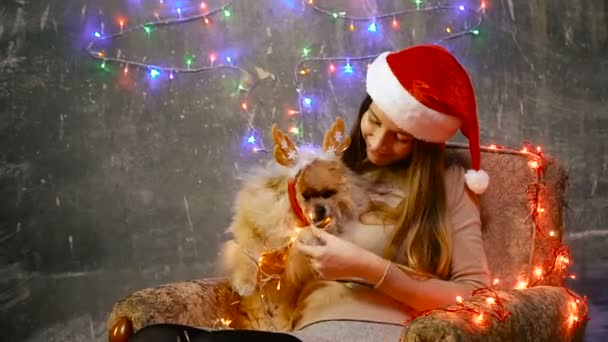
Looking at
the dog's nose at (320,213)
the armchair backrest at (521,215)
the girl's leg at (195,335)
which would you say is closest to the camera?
the girl's leg at (195,335)

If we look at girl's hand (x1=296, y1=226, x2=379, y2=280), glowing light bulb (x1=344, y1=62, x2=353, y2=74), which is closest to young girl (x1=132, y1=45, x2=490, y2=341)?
A: girl's hand (x1=296, y1=226, x2=379, y2=280)

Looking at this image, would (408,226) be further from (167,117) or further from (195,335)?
(167,117)

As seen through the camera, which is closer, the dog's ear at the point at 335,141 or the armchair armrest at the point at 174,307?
the armchair armrest at the point at 174,307

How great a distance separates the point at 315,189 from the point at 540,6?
1189 millimetres

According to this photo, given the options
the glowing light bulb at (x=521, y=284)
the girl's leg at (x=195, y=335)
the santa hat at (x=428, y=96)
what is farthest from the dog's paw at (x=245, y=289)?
the glowing light bulb at (x=521, y=284)

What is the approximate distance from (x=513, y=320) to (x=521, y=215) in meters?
0.43

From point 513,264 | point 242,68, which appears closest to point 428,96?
point 513,264

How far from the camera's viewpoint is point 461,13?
224 centimetres

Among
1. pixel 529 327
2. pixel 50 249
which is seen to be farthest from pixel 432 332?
pixel 50 249

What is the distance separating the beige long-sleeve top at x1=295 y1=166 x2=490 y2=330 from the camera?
143 cm

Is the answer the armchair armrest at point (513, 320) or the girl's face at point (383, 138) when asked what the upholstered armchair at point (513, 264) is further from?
the girl's face at point (383, 138)

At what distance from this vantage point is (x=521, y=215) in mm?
1603

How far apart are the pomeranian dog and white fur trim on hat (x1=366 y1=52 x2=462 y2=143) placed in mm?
113

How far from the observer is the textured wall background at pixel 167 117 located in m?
2.24
